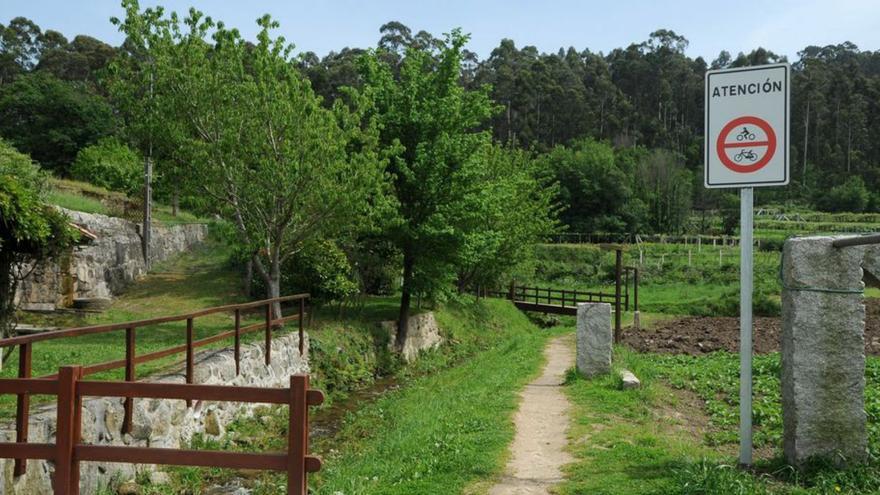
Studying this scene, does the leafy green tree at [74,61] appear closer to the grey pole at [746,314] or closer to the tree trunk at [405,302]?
the tree trunk at [405,302]

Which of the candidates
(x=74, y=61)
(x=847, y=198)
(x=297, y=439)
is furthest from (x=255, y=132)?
(x=847, y=198)

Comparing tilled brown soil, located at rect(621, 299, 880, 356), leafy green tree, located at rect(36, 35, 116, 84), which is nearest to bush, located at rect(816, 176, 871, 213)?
tilled brown soil, located at rect(621, 299, 880, 356)

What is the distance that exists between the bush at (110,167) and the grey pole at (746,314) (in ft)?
→ 101

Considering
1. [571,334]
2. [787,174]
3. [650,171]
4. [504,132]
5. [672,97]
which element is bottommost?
[571,334]

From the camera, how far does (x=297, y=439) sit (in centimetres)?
488

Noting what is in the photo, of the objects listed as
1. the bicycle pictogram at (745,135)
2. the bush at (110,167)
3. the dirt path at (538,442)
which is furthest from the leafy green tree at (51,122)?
the bicycle pictogram at (745,135)

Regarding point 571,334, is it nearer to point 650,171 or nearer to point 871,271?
point 871,271

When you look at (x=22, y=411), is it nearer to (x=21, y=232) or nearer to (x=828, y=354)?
(x=21, y=232)

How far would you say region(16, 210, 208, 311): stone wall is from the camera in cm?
1845

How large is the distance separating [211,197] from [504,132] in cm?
8584

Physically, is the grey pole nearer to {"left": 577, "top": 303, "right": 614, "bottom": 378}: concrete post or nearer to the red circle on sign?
the red circle on sign

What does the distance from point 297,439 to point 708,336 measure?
746 inches

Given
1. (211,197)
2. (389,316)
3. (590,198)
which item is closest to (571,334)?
(389,316)

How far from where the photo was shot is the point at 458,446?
7465 mm
